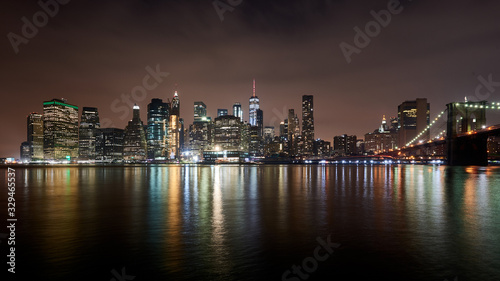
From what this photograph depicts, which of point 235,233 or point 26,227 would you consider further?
point 26,227

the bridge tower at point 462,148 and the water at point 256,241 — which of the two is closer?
the water at point 256,241

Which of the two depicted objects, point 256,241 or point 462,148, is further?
point 462,148

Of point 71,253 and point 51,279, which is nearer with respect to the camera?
point 51,279

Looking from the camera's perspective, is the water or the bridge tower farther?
the bridge tower

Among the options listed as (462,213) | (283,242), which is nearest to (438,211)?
(462,213)

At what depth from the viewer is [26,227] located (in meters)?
20.3

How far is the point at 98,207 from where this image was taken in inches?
1119

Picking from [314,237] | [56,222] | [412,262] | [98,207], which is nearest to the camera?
[412,262]

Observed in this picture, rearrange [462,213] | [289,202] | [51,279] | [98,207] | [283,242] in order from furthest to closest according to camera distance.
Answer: [289,202] → [98,207] → [462,213] → [283,242] → [51,279]

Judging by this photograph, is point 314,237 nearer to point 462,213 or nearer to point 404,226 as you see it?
point 404,226

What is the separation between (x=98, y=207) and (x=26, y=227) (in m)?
8.16

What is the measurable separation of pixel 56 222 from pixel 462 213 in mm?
27665

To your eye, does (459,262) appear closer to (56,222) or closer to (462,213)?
(462,213)

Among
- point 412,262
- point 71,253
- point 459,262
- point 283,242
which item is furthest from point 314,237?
point 71,253
